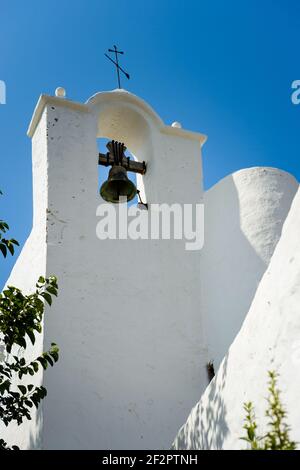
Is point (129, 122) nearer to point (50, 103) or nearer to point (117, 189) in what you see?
point (50, 103)

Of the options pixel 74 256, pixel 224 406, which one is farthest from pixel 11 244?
pixel 224 406

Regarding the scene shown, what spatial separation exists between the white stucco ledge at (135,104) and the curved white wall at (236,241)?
82 centimetres

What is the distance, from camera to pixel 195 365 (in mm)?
6109

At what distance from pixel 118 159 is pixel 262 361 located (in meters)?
4.11

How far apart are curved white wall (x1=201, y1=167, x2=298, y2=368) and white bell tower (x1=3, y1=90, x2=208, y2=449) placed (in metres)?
0.18

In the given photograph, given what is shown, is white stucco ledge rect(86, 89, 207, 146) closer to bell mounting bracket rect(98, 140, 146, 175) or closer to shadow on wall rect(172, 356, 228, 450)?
bell mounting bracket rect(98, 140, 146, 175)

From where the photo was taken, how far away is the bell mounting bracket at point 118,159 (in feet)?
23.1

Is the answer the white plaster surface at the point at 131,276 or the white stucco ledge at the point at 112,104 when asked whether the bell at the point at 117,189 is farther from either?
the white stucco ledge at the point at 112,104

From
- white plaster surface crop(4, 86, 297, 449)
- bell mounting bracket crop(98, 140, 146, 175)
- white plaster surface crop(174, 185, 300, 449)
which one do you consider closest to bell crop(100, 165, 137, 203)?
white plaster surface crop(4, 86, 297, 449)

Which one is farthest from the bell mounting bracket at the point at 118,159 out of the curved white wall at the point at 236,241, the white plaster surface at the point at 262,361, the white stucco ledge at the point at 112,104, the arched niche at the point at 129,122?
the white plaster surface at the point at 262,361

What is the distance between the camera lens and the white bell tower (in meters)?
5.48
